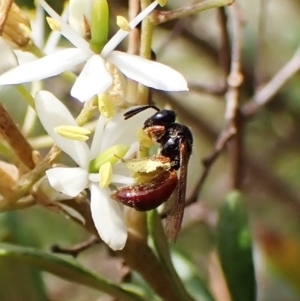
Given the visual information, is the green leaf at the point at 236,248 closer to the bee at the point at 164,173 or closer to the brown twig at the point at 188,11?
the bee at the point at 164,173

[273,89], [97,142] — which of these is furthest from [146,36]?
[273,89]

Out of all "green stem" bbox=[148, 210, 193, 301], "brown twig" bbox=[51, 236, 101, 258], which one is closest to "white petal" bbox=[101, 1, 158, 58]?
"green stem" bbox=[148, 210, 193, 301]

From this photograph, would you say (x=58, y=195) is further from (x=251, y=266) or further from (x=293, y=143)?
(x=293, y=143)

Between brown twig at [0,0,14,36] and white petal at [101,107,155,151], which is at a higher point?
brown twig at [0,0,14,36]

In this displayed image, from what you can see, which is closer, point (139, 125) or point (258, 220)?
point (139, 125)

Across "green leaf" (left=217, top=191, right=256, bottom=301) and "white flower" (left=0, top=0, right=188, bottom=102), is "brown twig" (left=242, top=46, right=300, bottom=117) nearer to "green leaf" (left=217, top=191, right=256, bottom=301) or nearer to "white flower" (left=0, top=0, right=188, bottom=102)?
"green leaf" (left=217, top=191, right=256, bottom=301)

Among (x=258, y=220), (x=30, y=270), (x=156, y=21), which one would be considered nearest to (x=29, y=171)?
(x=156, y=21)
